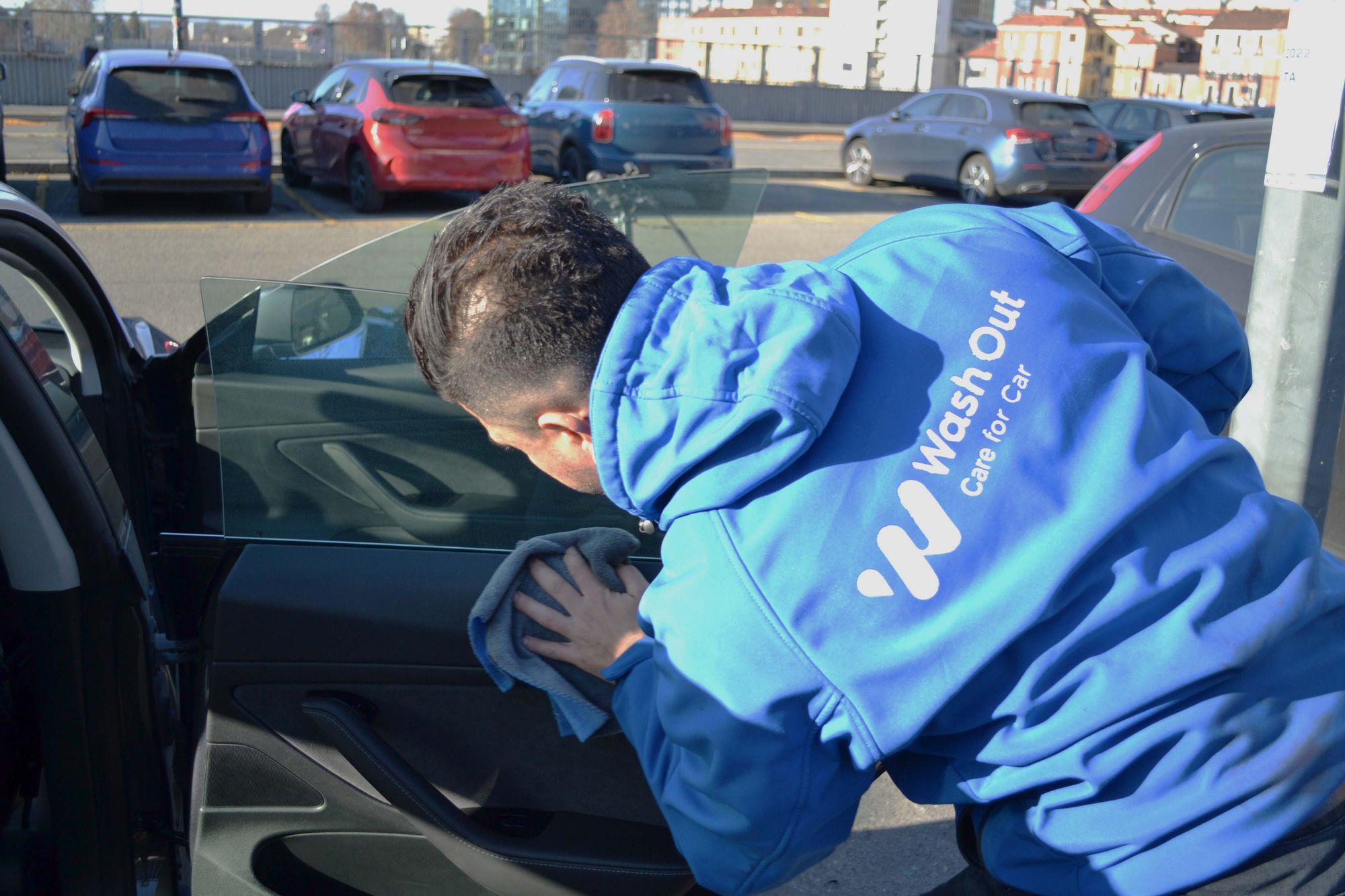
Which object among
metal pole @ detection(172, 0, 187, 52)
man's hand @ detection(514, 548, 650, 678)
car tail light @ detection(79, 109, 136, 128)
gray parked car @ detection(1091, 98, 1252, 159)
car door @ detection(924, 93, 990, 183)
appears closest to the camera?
man's hand @ detection(514, 548, 650, 678)

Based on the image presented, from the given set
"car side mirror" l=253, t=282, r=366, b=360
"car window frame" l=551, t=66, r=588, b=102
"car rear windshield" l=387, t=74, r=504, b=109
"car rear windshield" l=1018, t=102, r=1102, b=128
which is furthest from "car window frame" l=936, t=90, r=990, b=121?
"car side mirror" l=253, t=282, r=366, b=360

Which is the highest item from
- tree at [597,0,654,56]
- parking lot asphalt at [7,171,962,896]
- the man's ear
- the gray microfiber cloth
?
tree at [597,0,654,56]

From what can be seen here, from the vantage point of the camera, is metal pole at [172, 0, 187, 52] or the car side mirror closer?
the car side mirror

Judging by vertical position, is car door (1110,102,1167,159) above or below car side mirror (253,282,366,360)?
above

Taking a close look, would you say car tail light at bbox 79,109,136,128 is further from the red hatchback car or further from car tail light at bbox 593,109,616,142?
car tail light at bbox 593,109,616,142

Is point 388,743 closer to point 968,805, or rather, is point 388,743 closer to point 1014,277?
point 968,805

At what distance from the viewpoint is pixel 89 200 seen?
12.1 meters

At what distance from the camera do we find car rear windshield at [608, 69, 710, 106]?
14.0 m

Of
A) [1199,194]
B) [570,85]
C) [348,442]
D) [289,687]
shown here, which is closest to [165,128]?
[570,85]

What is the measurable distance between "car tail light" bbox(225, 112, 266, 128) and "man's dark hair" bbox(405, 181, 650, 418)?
1165 cm

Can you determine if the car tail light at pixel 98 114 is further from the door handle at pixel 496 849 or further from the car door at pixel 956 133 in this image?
the door handle at pixel 496 849

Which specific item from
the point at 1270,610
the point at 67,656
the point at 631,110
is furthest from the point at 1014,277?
the point at 631,110

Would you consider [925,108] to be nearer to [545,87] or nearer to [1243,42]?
[545,87]

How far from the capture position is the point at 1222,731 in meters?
1.26
